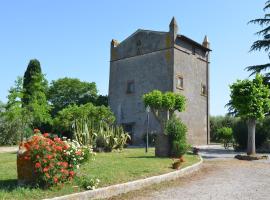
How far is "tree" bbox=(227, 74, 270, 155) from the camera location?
1889cm

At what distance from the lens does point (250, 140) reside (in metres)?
19.5

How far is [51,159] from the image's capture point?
770 centimetres

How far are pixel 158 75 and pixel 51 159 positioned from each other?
26.5 metres

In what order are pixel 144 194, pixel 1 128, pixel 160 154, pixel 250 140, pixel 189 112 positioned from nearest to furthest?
pixel 144 194 → pixel 160 154 → pixel 250 140 → pixel 1 128 → pixel 189 112

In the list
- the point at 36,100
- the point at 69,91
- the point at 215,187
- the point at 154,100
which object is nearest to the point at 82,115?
the point at 154,100

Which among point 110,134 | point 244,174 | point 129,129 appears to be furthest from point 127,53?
point 244,174

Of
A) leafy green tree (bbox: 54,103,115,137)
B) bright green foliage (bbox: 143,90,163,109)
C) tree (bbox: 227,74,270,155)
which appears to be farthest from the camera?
bright green foliage (bbox: 143,90,163,109)

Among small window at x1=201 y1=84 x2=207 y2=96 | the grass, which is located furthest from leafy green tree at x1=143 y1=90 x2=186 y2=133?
the grass

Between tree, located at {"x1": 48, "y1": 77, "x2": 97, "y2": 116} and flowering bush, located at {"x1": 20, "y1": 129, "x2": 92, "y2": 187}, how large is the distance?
44357 mm

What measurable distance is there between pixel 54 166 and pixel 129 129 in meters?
27.7

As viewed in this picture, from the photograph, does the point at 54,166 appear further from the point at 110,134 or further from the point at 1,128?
the point at 1,128

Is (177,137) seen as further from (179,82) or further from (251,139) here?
(179,82)

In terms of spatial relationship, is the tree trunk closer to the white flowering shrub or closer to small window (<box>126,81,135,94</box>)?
the white flowering shrub

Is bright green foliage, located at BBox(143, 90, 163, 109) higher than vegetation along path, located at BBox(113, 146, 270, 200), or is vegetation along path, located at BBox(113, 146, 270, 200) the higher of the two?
bright green foliage, located at BBox(143, 90, 163, 109)
